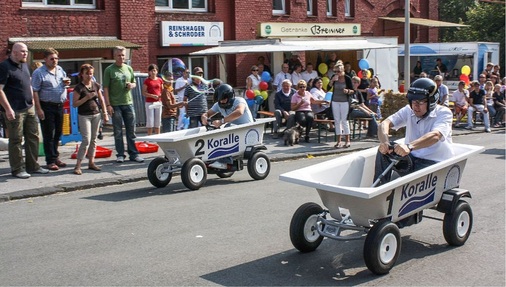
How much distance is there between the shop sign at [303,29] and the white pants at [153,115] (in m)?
9.62

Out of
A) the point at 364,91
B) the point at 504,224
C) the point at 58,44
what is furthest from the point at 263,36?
the point at 504,224

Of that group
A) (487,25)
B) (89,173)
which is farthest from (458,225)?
(487,25)

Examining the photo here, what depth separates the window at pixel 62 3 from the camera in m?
18.9

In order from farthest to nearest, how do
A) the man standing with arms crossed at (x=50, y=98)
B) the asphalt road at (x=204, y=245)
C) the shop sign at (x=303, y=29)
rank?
1. the shop sign at (x=303, y=29)
2. the man standing with arms crossed at (x=50, y=98)
3. the asphalt road at (x=204, y=245)

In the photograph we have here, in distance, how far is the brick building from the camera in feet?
61.2

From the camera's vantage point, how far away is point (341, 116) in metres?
16.5

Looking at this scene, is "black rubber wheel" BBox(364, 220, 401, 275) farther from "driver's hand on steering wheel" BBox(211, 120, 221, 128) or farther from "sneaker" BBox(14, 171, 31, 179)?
"sneaker" BBox(14, 171, 31, 179)

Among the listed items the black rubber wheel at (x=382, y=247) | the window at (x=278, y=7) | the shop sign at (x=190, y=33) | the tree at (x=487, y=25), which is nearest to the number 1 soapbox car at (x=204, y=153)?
the black rubber wheel at (x=382, y=247)

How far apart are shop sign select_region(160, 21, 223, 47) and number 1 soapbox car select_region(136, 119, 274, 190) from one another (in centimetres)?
1065

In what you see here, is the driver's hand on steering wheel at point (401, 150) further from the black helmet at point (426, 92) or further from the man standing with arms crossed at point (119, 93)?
the man standing with arms crossed at point (119, 93)

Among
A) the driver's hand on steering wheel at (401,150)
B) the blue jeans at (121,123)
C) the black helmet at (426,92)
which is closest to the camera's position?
the driver's hand on steering wheel at (401,150)

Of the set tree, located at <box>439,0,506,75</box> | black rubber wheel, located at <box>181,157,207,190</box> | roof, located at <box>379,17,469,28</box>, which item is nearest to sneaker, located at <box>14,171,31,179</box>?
black rubber wheel, located at <box>181,157,207,190</box>

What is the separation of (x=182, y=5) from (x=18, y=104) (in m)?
11.6

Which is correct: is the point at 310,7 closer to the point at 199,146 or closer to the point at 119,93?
the point at 119,93
